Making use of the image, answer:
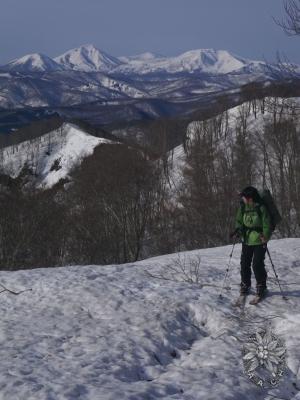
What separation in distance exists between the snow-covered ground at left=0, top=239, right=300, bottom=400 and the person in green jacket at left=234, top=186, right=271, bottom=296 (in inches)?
22.7

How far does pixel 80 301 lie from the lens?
10.5 metres

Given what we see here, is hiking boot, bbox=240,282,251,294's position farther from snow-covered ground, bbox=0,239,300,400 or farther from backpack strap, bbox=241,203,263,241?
backpack strap, bbox=241,203,263,241

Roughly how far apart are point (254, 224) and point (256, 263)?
2.70ft

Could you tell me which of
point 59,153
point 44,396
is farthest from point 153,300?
point 59,153

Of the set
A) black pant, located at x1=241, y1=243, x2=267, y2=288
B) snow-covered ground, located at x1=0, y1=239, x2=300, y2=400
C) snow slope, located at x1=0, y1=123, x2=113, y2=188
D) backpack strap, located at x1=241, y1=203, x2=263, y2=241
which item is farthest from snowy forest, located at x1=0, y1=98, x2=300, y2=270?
snow slope, located at x1=0, y1=123, x2=113, y2=188

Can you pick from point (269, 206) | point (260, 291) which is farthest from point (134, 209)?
point (269, 206)

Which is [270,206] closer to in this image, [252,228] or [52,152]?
[252,228]

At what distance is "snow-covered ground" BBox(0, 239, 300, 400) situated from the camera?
703 cm

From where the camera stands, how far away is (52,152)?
12800cm

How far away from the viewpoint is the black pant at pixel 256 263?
1025 cm

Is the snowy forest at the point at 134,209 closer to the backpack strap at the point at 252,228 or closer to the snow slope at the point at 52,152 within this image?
the backpack strap at the point at 252,228

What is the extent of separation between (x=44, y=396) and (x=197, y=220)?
Answer: 130 ft

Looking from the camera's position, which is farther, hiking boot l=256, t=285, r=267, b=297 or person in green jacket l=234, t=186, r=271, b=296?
hiking boot l=256, t=285, r=267, b=297

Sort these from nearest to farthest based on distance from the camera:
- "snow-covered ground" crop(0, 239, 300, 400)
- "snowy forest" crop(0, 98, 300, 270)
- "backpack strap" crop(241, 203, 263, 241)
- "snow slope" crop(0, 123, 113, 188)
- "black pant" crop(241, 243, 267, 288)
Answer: "snow-covered ground" crop(0, 239, 300, 400) < "backpack strap" crop(241, 203, 263, 241) < "black pant" crop(241, 243, 267, 288) < "snowy forest" crop(0, 98, 300, 270) < "snow slope" crop(0, 123, 113, 188)
